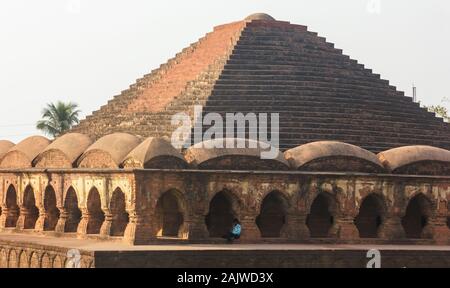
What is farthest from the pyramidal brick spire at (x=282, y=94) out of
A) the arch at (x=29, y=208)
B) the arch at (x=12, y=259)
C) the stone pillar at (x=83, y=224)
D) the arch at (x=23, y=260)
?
the arch at (x=23, y=260)

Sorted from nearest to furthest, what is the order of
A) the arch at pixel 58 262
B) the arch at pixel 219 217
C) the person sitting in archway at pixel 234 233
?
the arch at pixel 58 262
the person sitting in archway at pixel 234 233
the arch at pixel 219 217

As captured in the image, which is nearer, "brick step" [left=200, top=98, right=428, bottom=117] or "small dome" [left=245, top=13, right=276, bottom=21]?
"brick step" [left=200, top=98, right=428, bottom=117]

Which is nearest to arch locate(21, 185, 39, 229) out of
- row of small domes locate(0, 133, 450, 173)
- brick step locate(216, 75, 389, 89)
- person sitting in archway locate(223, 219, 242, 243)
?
row of small domes locate(0, 133, 450, 173)

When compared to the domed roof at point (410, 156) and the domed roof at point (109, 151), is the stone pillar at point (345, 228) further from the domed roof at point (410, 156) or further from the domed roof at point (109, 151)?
the domed roof at point (109, 151)

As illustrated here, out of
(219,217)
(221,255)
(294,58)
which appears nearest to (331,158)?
(219,217)

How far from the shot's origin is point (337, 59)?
103 ft

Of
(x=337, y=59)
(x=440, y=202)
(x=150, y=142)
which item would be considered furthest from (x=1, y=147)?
(x=440, y=202)

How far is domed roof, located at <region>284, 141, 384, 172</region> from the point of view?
24812 mm

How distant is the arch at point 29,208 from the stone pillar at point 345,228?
27.2ft

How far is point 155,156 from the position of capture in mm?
23438

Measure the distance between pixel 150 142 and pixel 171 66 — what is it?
9835 mm

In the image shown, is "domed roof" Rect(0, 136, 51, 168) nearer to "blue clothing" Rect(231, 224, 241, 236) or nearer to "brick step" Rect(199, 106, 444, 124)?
"brick step" Rect(199, 106, 444, 124)

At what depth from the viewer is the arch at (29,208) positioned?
27.9 m

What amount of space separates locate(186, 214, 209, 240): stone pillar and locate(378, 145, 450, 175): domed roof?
494 cm
